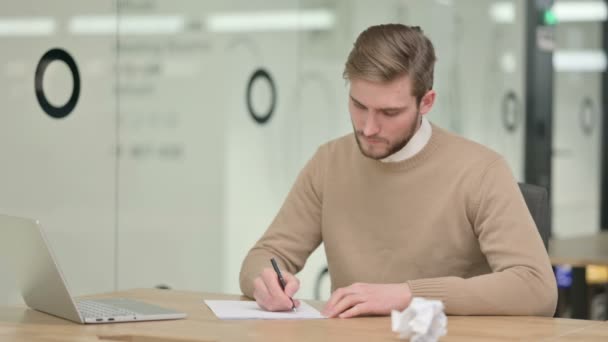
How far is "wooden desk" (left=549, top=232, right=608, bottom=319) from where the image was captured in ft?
16.3

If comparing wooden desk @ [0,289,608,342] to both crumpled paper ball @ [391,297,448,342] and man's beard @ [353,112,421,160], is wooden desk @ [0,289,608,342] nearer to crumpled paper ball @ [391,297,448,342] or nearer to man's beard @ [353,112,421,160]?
crumpled paper ball @ [391,297,448,342]

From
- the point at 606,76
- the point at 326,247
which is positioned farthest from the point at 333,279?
the point at 606,76

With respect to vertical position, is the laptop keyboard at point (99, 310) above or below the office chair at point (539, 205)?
below

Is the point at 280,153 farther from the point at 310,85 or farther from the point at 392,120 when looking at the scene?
the point at 392,120

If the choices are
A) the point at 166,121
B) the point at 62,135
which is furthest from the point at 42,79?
the point at 166,121

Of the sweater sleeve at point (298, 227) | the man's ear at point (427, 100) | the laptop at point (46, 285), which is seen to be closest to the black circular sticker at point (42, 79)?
the sweater sleeve at point (298, 227)

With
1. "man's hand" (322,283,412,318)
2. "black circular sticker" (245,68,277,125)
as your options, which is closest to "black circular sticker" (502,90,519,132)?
"black circular sticker" (245,68,277,125)

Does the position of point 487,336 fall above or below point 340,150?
below

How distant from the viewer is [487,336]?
220 centimetres

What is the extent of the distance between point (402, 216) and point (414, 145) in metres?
0.18

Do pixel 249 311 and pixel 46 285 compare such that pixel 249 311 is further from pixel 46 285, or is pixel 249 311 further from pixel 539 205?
pixel 539 205

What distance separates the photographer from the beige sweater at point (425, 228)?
254 cm

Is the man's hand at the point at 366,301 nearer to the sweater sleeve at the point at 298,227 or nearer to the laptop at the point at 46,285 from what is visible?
the laptop at the point at 46,285

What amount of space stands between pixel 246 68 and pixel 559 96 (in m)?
4.48
